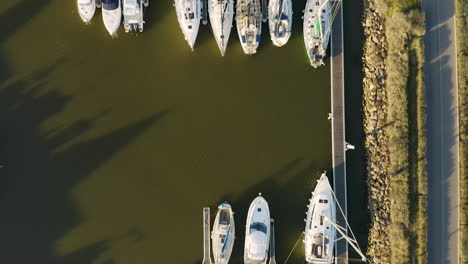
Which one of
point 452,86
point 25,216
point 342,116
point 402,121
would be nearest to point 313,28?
point 342,116

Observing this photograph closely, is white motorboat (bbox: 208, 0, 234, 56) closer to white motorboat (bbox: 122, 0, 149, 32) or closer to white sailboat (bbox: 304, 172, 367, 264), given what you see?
white motorboat (bbox: 122, 0, 149, 32)

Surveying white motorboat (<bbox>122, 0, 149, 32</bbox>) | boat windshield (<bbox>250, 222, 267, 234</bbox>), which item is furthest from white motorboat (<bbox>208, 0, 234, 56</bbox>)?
boat windshield (<bbox>250, 222, 267, 234</bbox>)

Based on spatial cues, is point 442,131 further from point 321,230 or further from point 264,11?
point 264,11

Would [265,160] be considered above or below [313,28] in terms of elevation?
below

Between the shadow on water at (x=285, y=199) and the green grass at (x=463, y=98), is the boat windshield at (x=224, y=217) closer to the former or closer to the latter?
the shadow on water at (x=285, y=199)

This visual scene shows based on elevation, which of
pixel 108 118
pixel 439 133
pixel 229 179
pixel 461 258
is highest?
pixel 108 118

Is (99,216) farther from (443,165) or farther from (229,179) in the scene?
(443,165)
